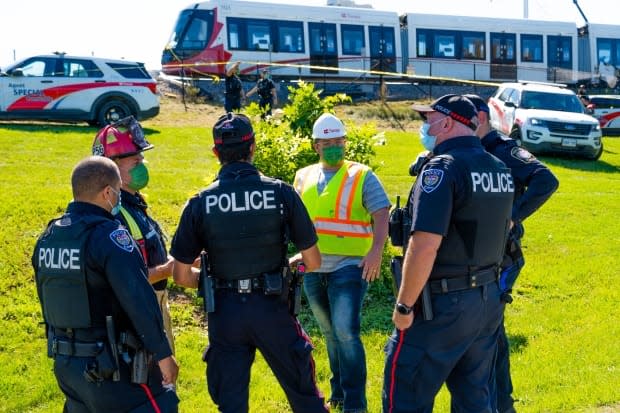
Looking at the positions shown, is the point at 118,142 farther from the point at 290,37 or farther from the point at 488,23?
the point at 488,23

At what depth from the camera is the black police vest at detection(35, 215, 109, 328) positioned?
3088 mm

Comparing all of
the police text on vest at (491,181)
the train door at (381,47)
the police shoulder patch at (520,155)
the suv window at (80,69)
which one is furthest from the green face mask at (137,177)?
the train door at (381,47)

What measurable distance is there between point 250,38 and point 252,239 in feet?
77.7

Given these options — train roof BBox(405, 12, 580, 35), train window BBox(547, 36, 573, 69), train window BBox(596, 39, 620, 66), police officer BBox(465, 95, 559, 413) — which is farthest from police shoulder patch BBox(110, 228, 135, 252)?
train window BBox(596, 39, 620, 66)

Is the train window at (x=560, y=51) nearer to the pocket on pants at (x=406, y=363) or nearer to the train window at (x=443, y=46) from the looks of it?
the train window at (x=443, y=46)

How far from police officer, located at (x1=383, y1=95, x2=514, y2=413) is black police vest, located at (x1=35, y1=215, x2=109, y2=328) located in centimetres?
153

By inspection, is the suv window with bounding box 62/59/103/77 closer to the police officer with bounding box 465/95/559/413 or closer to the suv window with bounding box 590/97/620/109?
the police officer with bounding box 465/95/559/413

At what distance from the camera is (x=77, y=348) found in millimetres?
3164

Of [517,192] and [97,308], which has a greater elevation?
[517,192]

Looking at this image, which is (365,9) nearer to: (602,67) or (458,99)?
(602,67)

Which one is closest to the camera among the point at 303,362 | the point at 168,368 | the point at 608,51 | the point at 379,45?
the point at 168,368

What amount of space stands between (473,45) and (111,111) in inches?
729

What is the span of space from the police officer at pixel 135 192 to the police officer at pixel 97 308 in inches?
25.6

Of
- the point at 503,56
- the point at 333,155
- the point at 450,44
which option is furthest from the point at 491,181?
the point at 503,56
